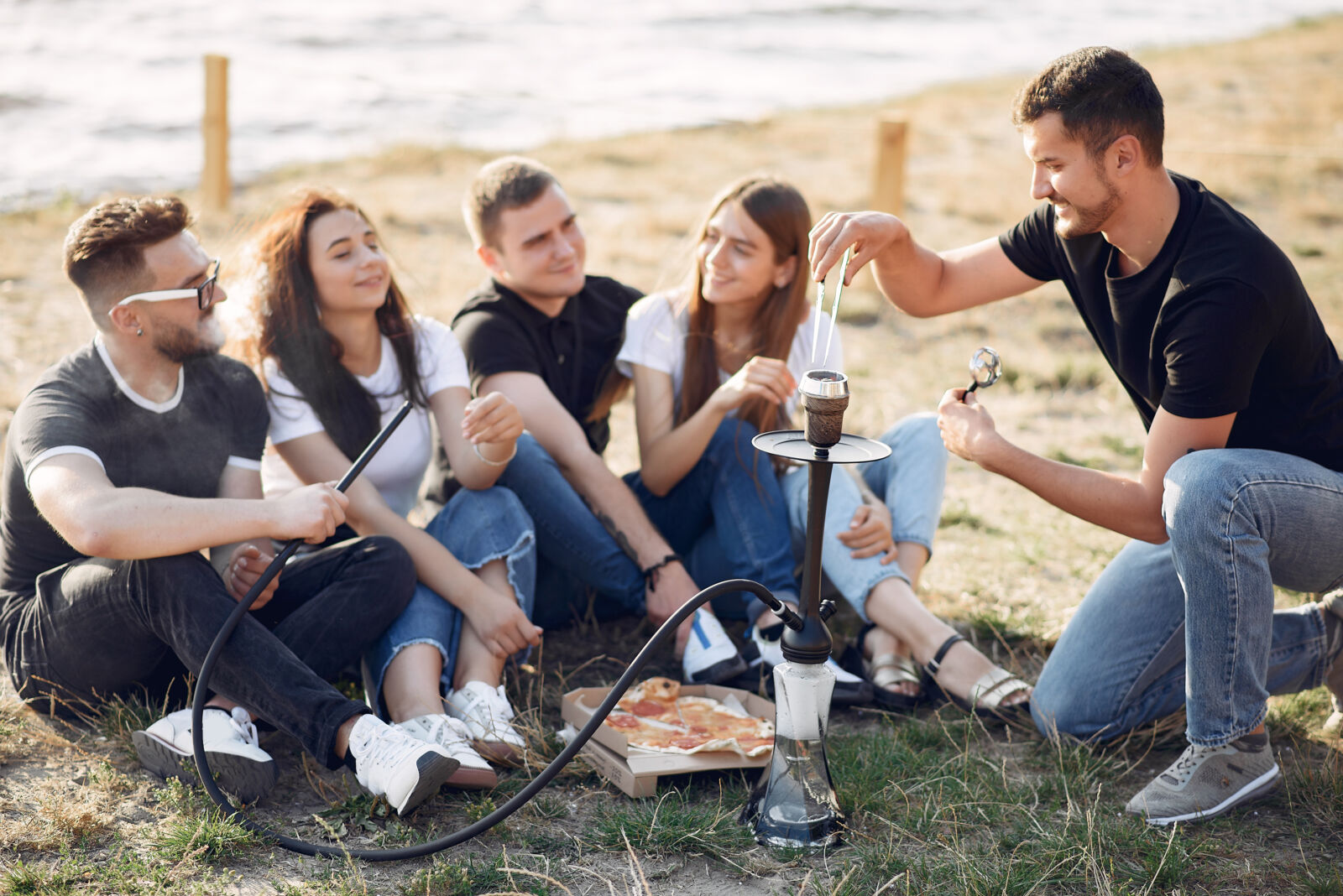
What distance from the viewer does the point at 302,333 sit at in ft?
9.72

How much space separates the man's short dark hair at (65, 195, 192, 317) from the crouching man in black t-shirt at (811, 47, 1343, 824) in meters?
1.49

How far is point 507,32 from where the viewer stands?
74.1 feet

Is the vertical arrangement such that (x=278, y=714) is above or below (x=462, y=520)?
below

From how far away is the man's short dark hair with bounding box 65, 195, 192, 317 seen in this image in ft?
8.38

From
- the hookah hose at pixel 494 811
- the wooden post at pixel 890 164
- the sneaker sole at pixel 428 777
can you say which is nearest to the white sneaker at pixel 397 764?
the sneaker sole at pixel 428 777

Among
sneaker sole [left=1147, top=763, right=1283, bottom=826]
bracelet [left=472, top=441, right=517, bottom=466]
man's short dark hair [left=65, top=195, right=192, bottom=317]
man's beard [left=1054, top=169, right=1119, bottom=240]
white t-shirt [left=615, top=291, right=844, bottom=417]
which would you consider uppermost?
man's beard [left=1054, top=169, right=1119, bottom=240]

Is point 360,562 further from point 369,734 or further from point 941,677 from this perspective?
point 941,677

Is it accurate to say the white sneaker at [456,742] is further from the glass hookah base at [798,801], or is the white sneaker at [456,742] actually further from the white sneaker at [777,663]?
A: the white sneaker at [777,663]

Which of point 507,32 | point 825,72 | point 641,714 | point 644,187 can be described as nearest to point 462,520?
point 641,714

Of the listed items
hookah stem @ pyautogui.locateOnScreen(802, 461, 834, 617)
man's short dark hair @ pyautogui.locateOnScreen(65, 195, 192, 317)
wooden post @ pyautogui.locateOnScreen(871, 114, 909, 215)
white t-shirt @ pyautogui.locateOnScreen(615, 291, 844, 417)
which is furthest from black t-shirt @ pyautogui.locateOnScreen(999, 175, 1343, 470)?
wooden post @ pyautogui.locateOnScreen(871, 114, 909, 215)

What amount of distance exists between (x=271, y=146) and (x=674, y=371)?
421 inches

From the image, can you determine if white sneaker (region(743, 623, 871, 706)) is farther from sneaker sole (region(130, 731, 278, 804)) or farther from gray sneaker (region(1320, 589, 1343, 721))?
sneaker sole (region(130, 731, 278, 804))

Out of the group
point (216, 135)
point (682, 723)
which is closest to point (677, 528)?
point (682, 723)

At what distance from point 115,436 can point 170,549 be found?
370 millimetres
